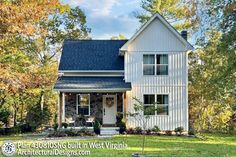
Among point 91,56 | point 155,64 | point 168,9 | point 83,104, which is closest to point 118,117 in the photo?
point 83,104

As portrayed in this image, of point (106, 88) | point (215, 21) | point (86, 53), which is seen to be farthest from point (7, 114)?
point (215, 21)

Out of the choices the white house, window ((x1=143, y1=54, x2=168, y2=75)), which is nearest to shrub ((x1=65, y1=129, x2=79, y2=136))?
the white house

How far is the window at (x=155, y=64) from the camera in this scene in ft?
94.3

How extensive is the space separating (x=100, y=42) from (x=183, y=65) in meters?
7.32

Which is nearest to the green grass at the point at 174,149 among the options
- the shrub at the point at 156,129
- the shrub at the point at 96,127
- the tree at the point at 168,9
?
the shrub at the point at 96,127

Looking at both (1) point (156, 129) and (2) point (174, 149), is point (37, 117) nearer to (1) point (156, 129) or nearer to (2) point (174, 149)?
(1) point (156, 129)

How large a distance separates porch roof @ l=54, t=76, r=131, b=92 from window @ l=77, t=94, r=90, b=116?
4.43ft

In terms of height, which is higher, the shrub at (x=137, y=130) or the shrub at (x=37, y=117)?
the shrub at (x=37, y=117)

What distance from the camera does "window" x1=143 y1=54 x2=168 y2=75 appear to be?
28.7m

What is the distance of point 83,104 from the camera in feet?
97.8

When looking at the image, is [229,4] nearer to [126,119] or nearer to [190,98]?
[126,119]

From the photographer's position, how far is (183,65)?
28953mm

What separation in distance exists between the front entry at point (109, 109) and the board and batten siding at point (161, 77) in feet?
4.94

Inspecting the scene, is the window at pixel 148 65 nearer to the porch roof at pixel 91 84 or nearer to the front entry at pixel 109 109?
the porch roof at pixel 91 84
